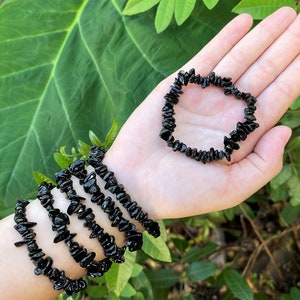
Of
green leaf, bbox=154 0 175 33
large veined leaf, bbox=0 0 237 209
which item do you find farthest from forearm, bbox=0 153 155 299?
green leaf, bbox=154 0 175 33

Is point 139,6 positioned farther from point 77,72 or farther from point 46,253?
point 46,253

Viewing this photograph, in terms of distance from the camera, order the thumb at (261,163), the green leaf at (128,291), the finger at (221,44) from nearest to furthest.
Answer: the thumb at (261,163) < the finger at (221,44) < the green leaf at (128,291)

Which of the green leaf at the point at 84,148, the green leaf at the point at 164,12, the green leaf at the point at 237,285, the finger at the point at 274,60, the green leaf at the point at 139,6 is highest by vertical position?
the green leaf at the point at 139,6

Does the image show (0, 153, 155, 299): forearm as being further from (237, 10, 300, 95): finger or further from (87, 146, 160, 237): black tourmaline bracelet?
(237, 10, 300, 95): finger

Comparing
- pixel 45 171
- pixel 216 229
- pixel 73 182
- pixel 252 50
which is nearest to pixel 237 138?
pixel 252 50

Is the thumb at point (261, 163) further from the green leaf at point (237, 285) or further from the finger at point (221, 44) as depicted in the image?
the green leaf at point (237, 285)

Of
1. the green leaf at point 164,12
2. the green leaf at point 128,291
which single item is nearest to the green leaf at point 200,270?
the green leaf at point 128,291

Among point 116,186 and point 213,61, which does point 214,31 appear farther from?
point 116,186

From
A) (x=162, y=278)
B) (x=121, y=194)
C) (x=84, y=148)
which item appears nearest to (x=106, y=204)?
(x=121, y=194)
